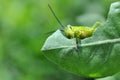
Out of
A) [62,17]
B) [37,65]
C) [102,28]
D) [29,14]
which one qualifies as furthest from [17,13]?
[102,28]

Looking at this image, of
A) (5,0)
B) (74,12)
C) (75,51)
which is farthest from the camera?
(5,0)

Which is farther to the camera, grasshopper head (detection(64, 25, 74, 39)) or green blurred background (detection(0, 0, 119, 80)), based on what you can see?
green blurred background (detection(0, 0, 119, 80))

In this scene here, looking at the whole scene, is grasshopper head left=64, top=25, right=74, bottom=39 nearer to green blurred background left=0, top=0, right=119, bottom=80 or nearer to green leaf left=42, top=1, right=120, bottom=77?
green leaf left=42, top=1, right=120, bottom=77

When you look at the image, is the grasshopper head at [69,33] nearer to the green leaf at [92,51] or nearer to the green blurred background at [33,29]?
the green leaf at [92,51]

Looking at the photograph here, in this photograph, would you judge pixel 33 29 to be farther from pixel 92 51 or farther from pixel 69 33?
pixel 92 51

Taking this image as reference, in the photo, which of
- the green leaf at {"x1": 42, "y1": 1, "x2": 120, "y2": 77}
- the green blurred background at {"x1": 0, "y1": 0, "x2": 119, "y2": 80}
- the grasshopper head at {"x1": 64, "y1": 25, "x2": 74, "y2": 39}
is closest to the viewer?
the green leaf at {"x1": 42, "y1": 1, "x2": 120, "y2": 77}

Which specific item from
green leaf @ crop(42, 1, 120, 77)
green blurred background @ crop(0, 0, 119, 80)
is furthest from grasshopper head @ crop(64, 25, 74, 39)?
green blurred background @ crop(0, 0, 119, 80)

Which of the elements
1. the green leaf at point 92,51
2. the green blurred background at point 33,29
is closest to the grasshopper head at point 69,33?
the green leaf at point 92,51

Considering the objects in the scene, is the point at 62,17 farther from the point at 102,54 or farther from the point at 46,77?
the point at 102,54
